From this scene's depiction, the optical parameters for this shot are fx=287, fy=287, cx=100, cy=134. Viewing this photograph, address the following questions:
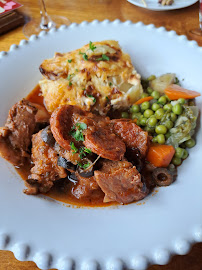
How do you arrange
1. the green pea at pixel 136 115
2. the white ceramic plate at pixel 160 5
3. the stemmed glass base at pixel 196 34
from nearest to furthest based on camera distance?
the green pea at pixel 136 115 → the stemmed glass base at pixel 196 34 → the white ceramic plate at pixel 160 5

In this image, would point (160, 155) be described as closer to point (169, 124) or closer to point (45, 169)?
point (169, 124)

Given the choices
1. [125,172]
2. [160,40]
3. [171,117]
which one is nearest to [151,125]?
[171,117]

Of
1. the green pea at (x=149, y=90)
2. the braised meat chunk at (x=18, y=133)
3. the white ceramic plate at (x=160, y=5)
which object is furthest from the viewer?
the white ceramic plate at (x=160, y=5)

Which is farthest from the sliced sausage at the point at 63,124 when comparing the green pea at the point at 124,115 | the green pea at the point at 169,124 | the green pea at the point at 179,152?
the green pea at the point at 179,152

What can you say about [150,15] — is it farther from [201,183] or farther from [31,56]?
[201,183]

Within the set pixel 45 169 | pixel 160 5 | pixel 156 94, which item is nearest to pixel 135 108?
pixel 156 94

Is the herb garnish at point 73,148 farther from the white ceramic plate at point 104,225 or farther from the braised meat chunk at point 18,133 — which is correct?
the braised meat chunk at point 18,133

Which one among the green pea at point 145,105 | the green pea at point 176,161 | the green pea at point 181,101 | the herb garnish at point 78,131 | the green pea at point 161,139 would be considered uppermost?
the herb garnish at point 78,131
